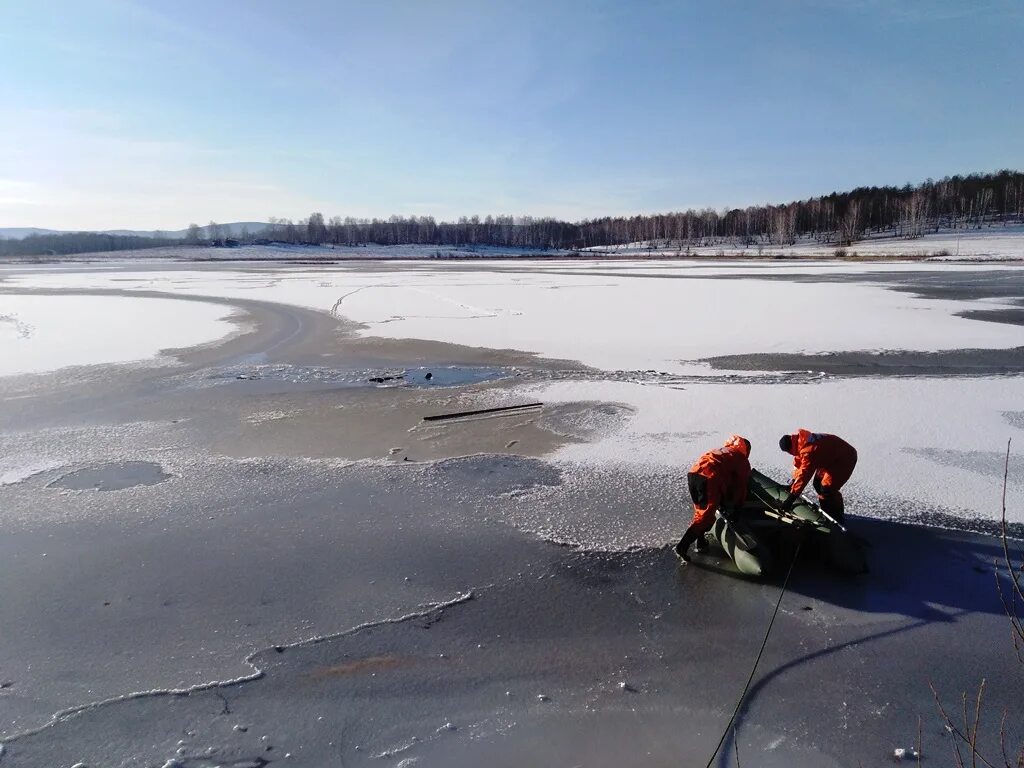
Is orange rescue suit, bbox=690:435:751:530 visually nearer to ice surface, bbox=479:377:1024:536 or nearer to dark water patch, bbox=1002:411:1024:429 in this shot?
ice surface, bbox=479:377:1024:536

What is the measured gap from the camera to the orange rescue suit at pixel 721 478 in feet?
16.1

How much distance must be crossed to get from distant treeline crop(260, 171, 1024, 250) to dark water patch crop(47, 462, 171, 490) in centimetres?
7385

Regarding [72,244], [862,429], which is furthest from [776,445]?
[72,244]

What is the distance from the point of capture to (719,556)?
5160 mm

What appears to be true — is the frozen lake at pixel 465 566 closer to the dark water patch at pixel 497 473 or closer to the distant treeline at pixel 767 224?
the dark water patch at pixel 497 473

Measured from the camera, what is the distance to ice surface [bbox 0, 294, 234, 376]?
528 inches

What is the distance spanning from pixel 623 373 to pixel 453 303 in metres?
11.8

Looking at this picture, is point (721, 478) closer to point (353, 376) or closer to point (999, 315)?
point (353, 376)

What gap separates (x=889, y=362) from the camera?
11867mm

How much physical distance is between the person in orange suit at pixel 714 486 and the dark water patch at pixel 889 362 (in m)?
6.88

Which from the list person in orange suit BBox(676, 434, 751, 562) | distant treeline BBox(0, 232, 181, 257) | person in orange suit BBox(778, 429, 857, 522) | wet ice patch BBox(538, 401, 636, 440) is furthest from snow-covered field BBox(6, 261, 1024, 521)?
distant treeline BBox(0, 232, 181, 257)

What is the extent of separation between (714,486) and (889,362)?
28.8 ft

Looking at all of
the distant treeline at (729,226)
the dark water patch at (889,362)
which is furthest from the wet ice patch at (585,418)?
the distant treeline at (729,226)

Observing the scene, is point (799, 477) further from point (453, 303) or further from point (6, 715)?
point (453, 303)
